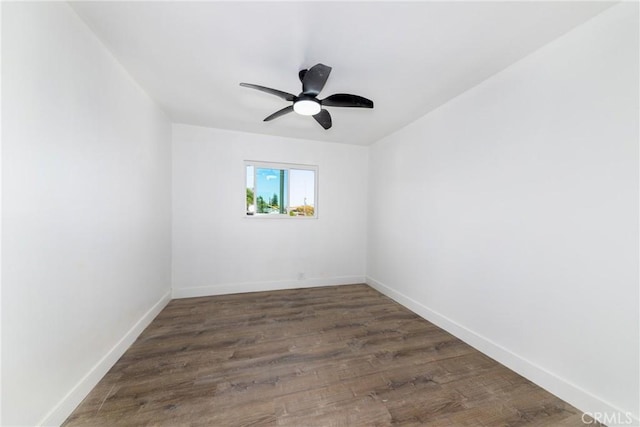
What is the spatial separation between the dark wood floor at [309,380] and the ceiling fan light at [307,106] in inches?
84.7

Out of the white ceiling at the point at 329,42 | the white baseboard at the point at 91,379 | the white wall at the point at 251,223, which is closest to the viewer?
the white baseboard at the point at 91,379

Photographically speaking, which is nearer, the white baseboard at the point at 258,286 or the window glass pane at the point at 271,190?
the white baseboard at the point at 258,286

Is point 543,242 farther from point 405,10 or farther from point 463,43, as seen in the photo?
point 405,10

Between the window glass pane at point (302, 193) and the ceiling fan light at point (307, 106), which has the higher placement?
the ceiling fan light at point (307, 106)

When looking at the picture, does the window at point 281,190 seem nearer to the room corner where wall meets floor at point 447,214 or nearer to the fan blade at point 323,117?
the room corner where wall meets floor at point 447,214

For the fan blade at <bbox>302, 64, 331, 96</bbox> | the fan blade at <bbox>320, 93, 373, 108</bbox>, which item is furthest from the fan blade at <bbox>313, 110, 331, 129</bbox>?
the fan blade at <bbox>302, 64, 331, 96</bbox>

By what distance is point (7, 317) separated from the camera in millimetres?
1036

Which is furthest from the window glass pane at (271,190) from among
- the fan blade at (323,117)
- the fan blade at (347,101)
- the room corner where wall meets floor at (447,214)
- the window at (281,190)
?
the fan blade at (347,101)

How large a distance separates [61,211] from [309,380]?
1.90 metres

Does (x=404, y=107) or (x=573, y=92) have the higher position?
(x=404, y=107)

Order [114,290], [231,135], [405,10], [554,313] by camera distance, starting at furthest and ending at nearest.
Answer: [231,135]
[114,290]
[554,313]
[405,10]

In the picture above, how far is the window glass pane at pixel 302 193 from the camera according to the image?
3912mm

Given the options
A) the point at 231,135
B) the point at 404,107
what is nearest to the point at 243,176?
the point at 231,135

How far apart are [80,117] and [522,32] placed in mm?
2931
